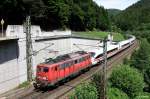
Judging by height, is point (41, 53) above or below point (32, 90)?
above

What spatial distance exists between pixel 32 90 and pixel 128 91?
41.3 feet

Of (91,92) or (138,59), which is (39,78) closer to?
(91,92)

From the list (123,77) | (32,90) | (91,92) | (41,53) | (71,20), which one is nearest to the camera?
(91,92)

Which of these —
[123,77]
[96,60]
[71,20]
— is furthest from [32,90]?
[71,20]

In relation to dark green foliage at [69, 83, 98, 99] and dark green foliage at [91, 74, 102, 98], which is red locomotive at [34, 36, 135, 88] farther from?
dark green foliage at [69, 83, 98, 99]

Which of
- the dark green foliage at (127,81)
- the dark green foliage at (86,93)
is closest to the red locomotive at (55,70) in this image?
the dark green foliage at (127,81)

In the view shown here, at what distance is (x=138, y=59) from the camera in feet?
196

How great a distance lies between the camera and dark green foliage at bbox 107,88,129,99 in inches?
1513

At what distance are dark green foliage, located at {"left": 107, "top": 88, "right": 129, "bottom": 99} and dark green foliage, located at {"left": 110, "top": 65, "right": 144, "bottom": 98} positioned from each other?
1.32 m

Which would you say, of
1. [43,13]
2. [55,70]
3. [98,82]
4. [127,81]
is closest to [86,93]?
[98,82]

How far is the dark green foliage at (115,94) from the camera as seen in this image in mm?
38425

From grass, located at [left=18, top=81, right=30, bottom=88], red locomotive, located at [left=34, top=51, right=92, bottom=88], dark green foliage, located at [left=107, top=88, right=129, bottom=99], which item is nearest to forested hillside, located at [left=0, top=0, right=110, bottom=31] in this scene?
grass, located at [left=18, top=81, right=30, bottom=88]

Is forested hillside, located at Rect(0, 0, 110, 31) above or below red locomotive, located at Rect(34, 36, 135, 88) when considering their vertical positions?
above

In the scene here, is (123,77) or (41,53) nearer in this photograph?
(123,77)
